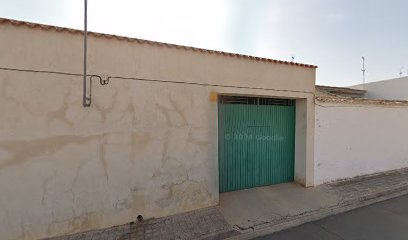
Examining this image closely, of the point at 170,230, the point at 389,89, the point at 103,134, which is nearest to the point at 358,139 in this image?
the point at 170,230

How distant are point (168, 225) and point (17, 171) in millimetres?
2429

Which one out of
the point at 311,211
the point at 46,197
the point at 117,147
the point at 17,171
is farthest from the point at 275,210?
the point at 17,171

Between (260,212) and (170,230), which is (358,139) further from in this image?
(170,230)

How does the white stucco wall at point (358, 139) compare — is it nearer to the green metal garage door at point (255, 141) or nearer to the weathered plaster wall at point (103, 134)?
the green metal garage door at point (255, 141)

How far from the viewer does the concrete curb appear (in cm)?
389

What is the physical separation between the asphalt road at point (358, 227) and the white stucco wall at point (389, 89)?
9.27 meters

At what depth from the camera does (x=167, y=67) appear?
13.9 feet

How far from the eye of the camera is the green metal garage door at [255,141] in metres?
5.47

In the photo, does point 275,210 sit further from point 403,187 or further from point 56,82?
point 56,82

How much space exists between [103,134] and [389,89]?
14235mm

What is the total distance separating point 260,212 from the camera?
4520 millimetres

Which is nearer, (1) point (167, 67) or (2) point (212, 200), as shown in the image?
(1) point (167, 67)

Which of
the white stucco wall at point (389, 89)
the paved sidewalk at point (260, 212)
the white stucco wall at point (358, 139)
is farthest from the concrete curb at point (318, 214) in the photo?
the white stucco wall at point (389, 89)

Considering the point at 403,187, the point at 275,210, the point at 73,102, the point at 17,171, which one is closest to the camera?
the point at 17,171
